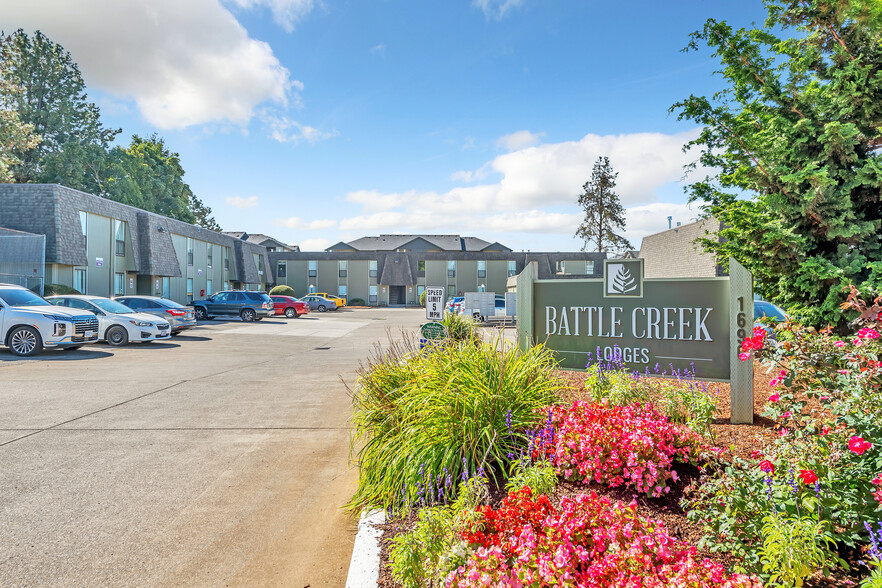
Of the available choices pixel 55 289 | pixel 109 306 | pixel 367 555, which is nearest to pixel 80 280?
pixel 55 289

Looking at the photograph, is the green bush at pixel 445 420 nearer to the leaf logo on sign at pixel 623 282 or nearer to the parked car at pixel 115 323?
the leaf logo on sign at pixel 623 282

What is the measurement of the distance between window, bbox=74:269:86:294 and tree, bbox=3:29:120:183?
19.1 metres

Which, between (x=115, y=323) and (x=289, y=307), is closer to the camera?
(x=115, y=323)

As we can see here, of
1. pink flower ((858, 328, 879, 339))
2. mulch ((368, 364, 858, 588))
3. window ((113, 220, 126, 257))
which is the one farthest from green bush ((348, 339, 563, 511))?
window ((113, 220, 126, 257))

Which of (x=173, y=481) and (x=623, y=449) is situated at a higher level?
(x=623, y=449)

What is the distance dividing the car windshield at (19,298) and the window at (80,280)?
43.5 feet

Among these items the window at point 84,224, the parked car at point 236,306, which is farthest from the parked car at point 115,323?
the window at point 84,224

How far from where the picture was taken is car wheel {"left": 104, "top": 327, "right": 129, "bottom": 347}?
1566 cm

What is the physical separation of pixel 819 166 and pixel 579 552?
23.8 feet

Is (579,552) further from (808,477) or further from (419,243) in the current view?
(419,243)

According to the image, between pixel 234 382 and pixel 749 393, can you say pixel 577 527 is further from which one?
pixel 234 382

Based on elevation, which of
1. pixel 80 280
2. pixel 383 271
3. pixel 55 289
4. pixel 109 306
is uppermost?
pixel 383 271

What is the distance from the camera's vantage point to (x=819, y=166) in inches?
268

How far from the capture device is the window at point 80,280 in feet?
84.1
